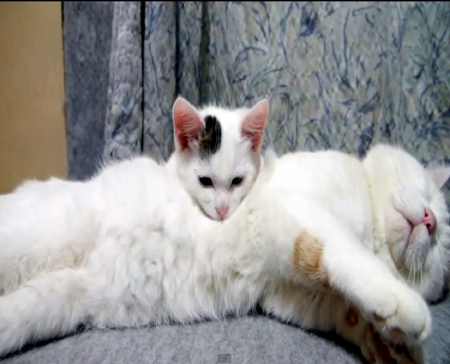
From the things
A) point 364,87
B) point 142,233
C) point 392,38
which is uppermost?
point 392,38

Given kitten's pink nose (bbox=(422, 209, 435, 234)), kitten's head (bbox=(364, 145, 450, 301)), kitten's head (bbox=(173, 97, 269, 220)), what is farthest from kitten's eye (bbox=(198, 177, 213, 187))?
kitten's pink nose (bbox=(422, 209, 435, 234))

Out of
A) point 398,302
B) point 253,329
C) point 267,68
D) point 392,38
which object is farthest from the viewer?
point 267,68

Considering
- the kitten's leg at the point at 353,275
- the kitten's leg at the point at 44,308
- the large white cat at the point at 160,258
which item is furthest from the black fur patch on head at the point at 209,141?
the kitten's leg at the point at 44,308

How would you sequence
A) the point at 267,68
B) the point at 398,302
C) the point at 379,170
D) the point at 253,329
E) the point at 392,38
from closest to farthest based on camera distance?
the point at 398,302 < the point at 253,329 < the point at 379,170 < the point at 392,38 < the point at 267,68

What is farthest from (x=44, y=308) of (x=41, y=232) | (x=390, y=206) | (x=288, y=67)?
(x=288, y=67)

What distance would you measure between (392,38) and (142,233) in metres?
1.19

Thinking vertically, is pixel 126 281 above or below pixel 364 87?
below

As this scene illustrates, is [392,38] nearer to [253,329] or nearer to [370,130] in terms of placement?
[370,130]

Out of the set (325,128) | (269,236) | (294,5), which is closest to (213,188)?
(269,236)

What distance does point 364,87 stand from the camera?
1.54m

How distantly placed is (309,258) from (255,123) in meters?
0.46

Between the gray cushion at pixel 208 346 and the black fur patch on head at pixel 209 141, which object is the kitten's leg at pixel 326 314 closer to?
the gray cushion at pixel 208 346

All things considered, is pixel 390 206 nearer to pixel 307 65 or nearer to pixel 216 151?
pixel 216 151

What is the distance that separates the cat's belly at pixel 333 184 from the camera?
0.89 meters
